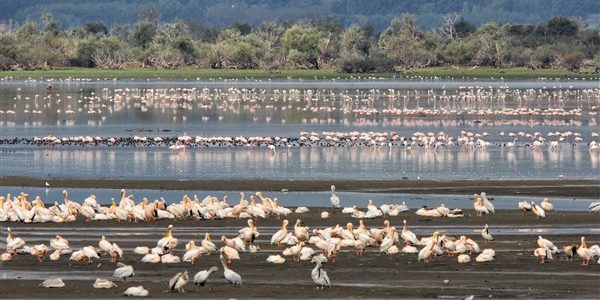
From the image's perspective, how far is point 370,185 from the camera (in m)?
30.8

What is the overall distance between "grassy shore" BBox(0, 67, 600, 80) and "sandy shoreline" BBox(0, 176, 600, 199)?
288 feet

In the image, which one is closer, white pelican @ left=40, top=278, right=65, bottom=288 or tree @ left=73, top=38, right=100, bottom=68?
white pelican @ left=40, top=278, right=65, bottom=288

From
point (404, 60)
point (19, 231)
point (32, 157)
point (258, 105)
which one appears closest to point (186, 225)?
point (19, 231)

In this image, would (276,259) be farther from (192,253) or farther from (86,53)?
(86,53)

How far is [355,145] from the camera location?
141 feet

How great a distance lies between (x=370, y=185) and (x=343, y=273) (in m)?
13.0

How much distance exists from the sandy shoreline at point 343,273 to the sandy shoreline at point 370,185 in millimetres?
6884

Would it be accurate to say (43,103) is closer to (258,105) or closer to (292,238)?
(258,105)

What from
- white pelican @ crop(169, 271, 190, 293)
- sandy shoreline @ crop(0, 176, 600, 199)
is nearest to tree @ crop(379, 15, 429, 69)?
sandy shoreline @ crop(0, 176, 600, 199)

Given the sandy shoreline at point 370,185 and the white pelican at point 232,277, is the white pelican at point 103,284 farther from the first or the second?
the sandy shoreline at point 370,185

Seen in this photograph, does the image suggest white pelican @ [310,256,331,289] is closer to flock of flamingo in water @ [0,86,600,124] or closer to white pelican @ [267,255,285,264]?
white pelican @ [267,255,285,264]

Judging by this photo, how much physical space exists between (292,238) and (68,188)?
454 inches

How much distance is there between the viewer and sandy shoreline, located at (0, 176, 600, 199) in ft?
97.5

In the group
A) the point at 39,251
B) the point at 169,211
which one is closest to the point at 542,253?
the point at 39,251
